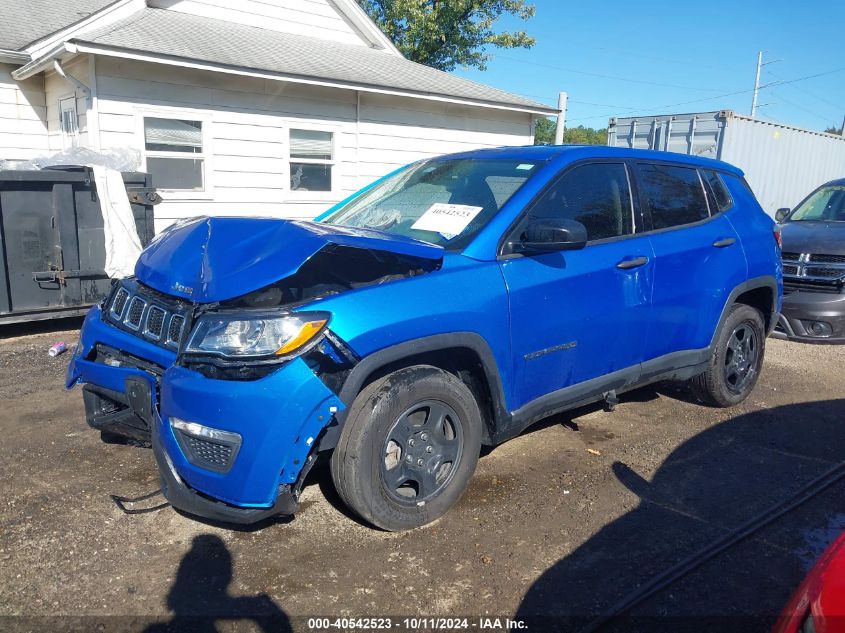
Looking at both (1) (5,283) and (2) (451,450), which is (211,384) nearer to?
(2) (451,450)

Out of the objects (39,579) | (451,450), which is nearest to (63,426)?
(39,579)

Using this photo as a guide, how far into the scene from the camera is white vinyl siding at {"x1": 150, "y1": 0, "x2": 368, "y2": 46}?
1099 centimetres

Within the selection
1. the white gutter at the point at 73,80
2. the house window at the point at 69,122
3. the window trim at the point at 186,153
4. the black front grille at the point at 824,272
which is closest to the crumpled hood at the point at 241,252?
the black front grille at the point at 824,272

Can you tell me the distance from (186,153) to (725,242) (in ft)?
23.9

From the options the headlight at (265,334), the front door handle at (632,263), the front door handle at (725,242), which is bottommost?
the headlight at (265,334)

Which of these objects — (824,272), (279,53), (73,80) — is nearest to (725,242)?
(824,272)

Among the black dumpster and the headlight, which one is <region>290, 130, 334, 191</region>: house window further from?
the headlight

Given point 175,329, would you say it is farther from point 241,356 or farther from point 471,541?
point 471,541

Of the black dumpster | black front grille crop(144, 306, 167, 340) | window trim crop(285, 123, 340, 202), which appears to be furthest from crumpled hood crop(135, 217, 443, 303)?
window trim crop(285, 123, 340, 202)

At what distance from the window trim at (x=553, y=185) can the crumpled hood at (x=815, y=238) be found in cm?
437

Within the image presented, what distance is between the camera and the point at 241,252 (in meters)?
Answer: 3.01

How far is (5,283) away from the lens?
21.5 ft

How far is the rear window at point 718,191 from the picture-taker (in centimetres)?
489

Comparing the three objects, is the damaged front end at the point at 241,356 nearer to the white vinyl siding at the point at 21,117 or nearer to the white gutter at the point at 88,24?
the white gutter at the point at 88,24
